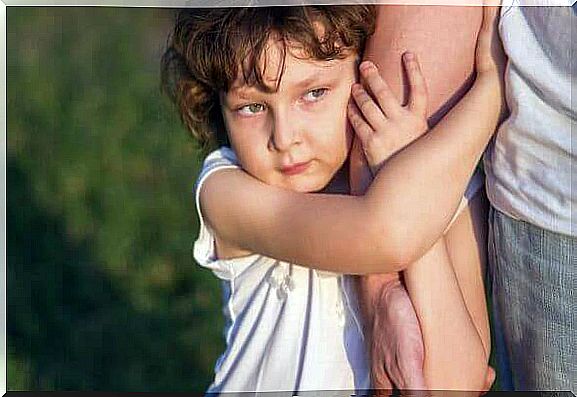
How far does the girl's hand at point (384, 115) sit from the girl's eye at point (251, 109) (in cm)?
11

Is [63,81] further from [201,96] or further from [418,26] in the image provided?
[418,26]

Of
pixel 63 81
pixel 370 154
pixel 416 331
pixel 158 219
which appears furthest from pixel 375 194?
pixel 63 81

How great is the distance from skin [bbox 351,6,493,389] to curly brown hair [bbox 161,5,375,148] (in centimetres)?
4

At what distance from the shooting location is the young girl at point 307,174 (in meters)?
1.53

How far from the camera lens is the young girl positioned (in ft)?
5.03

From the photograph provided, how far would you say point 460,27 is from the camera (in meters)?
1.54

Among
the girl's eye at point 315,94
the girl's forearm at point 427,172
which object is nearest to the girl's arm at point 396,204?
the girl's forearm at point 427,172

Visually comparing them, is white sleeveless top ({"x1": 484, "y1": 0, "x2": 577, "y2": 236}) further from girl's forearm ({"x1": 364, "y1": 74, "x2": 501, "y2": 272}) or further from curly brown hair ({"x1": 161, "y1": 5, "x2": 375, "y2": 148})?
curly brown hair ({"x1": 161, "y1": 5, "x2": 375, "y2": 148})

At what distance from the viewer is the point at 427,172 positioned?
153 cm

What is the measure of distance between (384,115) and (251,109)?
0.54 feet

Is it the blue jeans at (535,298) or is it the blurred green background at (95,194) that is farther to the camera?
the blurred green background at (95,194)

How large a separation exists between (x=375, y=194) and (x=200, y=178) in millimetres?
229

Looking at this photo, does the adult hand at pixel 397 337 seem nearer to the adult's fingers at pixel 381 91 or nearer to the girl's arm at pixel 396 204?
the girl's arm at pixel 396 204

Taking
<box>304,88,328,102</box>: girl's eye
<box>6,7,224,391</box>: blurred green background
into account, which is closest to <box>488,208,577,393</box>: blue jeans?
<box>304,88,328,102</box>: girl's eye
